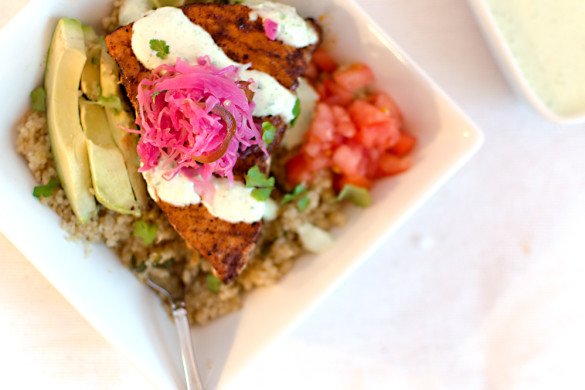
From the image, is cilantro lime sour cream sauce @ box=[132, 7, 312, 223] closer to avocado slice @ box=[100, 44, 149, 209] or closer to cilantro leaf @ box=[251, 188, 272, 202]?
cilantro leaf @ box=[251, 188, 272, 202]

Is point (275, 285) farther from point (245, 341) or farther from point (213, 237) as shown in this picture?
point (213, 237)

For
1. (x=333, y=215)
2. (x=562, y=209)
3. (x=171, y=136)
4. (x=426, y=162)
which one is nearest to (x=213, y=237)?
(x=171, y=136)

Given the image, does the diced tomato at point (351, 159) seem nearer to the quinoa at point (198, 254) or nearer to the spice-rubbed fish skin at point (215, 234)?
the quinoa at point (198, 254)

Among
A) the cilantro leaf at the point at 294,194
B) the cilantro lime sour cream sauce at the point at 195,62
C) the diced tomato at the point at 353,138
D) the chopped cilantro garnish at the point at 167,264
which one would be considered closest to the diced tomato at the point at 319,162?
the diced tomato at the point at 353,138

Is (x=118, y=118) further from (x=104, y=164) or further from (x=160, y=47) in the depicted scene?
(x=160, y=47)

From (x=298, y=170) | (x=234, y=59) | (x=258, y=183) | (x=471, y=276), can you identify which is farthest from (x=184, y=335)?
(x=471, y=276)

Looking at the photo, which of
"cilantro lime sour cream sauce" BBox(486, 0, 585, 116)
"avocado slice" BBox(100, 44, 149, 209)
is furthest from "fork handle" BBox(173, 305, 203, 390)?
"cilantro lime sour cream sauce" BBox(486, 0, 585, 116)
